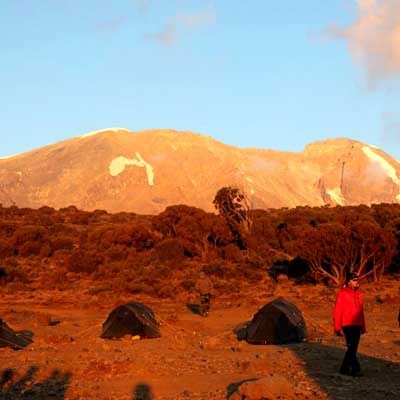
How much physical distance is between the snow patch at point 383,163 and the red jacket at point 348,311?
13401 cm

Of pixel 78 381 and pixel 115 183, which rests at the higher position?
pixel 115 183

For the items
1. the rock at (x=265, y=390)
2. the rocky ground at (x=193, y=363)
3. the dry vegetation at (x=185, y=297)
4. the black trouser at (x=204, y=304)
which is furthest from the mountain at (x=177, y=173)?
the rock at (x=265, y=390)

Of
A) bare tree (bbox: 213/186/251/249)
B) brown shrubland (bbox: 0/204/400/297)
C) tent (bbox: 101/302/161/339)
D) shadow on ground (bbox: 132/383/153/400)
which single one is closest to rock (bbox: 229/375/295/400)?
shadow on ground (bbox: 132/383/153/400)

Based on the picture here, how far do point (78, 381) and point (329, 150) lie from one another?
143m

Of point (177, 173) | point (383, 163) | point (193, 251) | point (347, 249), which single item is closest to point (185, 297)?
point (347, 249)

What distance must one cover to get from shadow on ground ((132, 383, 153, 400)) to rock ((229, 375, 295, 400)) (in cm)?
139

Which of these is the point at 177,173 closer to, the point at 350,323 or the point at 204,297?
the point at 204,297

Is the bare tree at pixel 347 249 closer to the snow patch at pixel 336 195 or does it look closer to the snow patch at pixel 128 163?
the snow patch at pixel 128 163

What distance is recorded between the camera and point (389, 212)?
38.0 metres

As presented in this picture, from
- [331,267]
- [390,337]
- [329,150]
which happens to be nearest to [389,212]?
[331,267]

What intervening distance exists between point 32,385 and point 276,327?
5652 mm

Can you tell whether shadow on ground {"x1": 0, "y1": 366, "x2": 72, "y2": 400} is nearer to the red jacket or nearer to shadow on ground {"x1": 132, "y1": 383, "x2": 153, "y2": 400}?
shadow on ground {"x1": 132, "y1": 383, "x2": 153, "y2": 400}

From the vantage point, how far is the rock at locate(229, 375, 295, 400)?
806 cm

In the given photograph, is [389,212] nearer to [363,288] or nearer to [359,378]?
[363,288]
